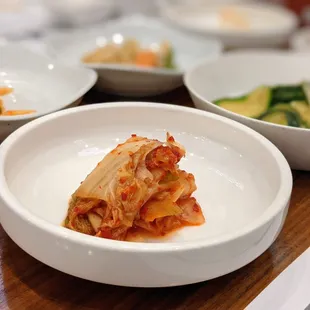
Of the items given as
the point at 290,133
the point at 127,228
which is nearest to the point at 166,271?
the point at 127,228

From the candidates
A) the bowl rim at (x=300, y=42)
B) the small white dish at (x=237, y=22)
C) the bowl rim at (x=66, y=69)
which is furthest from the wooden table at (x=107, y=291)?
the bowl rim at (x=300, y=42)

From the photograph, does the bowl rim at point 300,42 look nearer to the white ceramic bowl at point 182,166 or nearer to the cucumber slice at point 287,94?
the cucumber slice at point 287,94

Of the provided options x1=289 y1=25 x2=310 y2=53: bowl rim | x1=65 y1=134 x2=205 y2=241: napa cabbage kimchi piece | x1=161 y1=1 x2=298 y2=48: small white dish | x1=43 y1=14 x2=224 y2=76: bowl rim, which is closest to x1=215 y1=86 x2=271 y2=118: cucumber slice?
x1=43 y1=14 x2=224 y2=76: bowl rim

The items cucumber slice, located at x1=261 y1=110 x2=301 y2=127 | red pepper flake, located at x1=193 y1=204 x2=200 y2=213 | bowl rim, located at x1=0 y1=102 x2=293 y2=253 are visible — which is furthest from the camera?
cucumber slice, located at x1=261 y1=110 x2=301 y2=127

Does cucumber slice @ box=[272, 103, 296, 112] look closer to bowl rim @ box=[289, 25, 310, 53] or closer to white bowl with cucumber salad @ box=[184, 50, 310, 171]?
white bowl with cucumber salad @ box=[184, 50, 310, 171]

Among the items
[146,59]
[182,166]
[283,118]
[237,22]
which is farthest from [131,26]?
[182,166]

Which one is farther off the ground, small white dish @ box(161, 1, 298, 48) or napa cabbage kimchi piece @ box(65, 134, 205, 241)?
napa cabbage kimchi piece @ box(65, 134, 205, 241)

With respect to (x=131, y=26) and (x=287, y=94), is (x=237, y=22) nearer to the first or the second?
(x=131, y=26)
